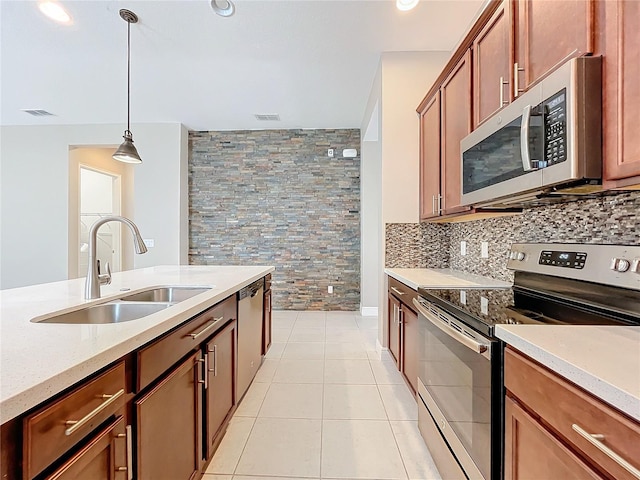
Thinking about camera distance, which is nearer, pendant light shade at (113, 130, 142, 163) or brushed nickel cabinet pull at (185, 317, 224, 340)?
Answer: brushed nickel cabinet pull at (185, 317, 224, 340)

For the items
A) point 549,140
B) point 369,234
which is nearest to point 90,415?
point 549,140

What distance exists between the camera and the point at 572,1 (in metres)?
1.18

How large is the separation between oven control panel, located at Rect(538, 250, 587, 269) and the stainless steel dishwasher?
1.70 metres

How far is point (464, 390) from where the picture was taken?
4.14ft

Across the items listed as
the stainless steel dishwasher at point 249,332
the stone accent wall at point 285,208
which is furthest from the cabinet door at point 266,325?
the stone accent wall at point 285,208

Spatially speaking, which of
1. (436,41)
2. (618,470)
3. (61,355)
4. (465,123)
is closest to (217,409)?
(61,355)

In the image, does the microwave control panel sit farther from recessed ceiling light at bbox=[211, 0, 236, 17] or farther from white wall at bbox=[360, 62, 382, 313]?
white wall at bbox=[360, 62, 382, 313]

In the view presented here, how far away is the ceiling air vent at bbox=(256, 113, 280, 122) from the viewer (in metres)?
4.59

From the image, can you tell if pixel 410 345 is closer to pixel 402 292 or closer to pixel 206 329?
pixel 402 292

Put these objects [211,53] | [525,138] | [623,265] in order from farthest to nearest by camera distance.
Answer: [211,53], [525,138], [623,265]

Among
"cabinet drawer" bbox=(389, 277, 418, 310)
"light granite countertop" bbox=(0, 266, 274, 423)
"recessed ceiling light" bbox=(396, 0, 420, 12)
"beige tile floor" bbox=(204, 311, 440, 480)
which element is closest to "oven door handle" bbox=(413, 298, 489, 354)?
"cabinet drawer" bbox=(389, 277, 418, 310)

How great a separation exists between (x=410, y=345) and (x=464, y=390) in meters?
0.95

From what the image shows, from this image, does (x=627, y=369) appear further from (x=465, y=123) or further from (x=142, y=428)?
(x=465, y=123)

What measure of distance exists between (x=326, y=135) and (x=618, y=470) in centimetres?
496
